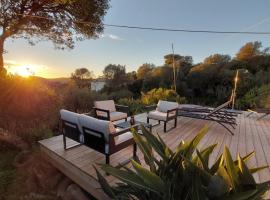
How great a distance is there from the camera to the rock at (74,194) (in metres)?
2.62

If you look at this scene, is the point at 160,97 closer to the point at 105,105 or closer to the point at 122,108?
the point at 122,108

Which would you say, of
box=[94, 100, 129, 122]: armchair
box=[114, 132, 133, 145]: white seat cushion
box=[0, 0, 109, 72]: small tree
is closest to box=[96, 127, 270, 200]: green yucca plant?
box=[114, 132, 133, 145]: white seat cushion

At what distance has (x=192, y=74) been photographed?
19500mm

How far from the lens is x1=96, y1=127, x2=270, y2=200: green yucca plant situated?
3.47ft

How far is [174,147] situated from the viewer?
3.55 m

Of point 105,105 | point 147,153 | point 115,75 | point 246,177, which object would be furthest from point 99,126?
point 115,75

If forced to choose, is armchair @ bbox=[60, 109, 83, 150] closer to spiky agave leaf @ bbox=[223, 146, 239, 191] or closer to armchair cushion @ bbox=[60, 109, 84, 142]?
armchair cushion @ bbox=[60, 109, 84, 142]

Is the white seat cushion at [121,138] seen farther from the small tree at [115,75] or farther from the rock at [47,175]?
the small tree at [115,75]

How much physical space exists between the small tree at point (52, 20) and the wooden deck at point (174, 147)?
4798 mm

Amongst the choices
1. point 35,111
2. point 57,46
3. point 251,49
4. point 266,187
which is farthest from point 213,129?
point 251,49

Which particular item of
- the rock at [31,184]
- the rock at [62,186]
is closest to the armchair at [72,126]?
the rock at [62,186]

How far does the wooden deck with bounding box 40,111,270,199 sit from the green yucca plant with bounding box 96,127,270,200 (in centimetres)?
118

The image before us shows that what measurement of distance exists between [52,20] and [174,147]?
691cm

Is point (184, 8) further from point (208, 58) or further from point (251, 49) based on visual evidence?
point (251, 49)
